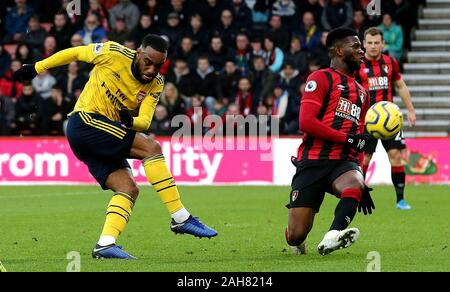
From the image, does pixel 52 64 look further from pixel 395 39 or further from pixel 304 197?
pixel 395 39

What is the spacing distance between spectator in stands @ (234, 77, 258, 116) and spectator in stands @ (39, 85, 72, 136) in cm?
332

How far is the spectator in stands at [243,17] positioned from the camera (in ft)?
75.2

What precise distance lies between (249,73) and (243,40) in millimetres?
773

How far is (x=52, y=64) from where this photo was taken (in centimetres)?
920

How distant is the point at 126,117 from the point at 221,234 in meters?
2.84

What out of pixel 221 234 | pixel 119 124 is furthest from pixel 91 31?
pixel 119 124

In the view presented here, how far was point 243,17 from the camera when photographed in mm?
23062

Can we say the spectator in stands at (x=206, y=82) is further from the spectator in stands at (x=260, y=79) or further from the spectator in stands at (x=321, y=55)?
the spectator in stands at (x=321, y=55)

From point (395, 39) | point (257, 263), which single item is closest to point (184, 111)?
point (395, 39)

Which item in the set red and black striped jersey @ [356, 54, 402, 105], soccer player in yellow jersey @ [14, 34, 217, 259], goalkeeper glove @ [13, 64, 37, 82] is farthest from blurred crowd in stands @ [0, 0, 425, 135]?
goalkeeper glove @ [13, 64, 37, 82]

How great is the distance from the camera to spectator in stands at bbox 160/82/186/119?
2102cm
